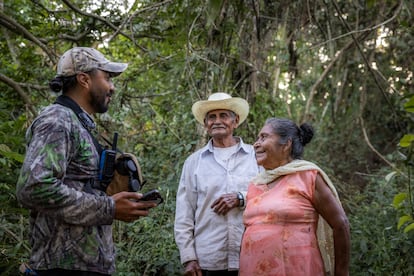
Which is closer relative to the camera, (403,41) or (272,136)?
(272,136)

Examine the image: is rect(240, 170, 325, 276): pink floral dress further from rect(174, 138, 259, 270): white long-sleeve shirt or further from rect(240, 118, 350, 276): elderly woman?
rect(174, 138, 259, 270): white long-sleeve shirt

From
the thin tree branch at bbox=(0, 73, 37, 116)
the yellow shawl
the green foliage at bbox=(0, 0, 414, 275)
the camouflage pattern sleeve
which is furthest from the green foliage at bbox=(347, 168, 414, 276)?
the camouflage pattern sleeve

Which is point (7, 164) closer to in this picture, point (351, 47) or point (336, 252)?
point (336, 252)

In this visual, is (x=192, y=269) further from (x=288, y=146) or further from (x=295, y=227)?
(x=288, y=146)

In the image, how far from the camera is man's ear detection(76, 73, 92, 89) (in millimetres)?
2480

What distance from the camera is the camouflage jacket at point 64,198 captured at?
2.15 m

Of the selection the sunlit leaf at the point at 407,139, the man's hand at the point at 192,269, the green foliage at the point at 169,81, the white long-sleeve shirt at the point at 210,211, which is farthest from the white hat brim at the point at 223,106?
the sunlit leaf at the point at 407,139

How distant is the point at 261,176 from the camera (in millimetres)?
3301

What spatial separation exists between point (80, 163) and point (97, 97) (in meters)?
0.33

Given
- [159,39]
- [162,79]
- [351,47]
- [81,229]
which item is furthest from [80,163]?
[351,47]

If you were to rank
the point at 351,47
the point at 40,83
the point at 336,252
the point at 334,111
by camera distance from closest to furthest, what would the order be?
1. the point at 336,252
2. the point at 40,83
3. the point at 351,47
4. the point at 334,111

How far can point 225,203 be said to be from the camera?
3416 mm

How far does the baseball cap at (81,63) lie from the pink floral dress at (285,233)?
1.13m

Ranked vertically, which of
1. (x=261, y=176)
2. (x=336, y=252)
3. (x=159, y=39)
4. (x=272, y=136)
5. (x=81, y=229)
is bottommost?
(x=336, y=252)
